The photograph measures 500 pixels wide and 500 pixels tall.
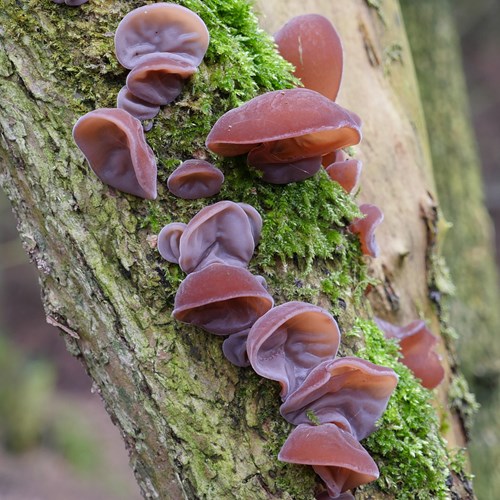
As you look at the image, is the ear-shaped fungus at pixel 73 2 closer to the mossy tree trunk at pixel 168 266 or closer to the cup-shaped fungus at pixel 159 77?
the mossy tree trunk at pixel 168 266

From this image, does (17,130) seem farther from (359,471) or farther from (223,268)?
(359,471)

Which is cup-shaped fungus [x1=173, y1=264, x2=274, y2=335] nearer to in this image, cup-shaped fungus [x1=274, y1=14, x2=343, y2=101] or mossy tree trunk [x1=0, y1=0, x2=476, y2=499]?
mossy tree trunk [x1=0, y1=0, x2=476, y2=499]

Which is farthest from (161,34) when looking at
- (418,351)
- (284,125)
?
(418,351)

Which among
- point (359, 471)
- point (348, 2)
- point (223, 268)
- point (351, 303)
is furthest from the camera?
point (348, 2)

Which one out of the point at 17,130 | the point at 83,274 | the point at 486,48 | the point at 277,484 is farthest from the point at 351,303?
the point at 486,48

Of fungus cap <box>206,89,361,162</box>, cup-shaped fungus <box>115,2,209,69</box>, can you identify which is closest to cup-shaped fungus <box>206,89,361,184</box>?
fungus cap <box>206,89,361,162</box>

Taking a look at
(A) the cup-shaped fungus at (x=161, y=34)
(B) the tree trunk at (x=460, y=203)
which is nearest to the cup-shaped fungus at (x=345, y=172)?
(A) the cup-shaped fungus at (x=161, y=34)
